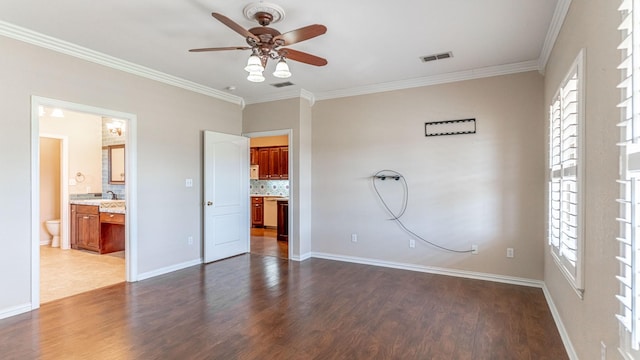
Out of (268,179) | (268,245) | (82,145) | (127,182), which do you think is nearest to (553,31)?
(127,182)

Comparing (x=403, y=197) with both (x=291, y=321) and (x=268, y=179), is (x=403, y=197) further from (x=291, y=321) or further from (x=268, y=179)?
(x=268, y=179)

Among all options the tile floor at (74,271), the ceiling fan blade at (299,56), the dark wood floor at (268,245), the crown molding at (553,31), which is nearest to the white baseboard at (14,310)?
the tile floor at (74,271)

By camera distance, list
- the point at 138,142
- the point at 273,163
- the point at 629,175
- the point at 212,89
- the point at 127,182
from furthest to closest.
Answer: the point at 273,163 → the point at 212,89 → the point at 138,142 → the point at 127,182 → the point at 629,175

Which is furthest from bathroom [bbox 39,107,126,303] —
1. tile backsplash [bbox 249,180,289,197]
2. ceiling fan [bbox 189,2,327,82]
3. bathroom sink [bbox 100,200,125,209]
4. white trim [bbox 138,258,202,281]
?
ceiling fan [bbox 189,2,327,82]

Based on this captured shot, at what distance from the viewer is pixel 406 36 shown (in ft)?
11.1

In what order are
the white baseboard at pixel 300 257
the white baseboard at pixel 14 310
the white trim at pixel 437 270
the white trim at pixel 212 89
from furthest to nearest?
1. the white baseboard at pixel 300 257
2. the white trim at pixel 437 270
3. the white trim at pixel 212 89
4. the white baseboard at pixel 14 310

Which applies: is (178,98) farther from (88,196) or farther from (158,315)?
(88,196)

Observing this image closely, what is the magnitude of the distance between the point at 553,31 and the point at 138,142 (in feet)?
15.8

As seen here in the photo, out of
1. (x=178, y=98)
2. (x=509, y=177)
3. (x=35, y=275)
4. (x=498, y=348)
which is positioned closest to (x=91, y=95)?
(x=178, y=98)

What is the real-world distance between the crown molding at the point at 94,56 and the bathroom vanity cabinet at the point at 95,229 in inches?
100

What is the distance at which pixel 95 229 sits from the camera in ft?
19.4

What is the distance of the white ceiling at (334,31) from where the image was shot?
2.82 metres

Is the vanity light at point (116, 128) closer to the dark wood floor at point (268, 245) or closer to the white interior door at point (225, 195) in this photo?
the white interior door at point (225, 195)

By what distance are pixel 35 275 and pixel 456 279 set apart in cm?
482
